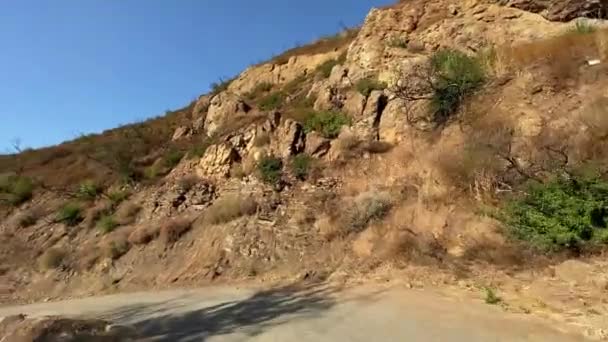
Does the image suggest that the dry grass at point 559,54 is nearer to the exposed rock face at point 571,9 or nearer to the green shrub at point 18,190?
the exposed rock face at point 571,9

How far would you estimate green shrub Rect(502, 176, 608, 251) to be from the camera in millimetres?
8117

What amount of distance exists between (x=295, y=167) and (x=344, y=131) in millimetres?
2063

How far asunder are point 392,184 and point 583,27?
708 cm

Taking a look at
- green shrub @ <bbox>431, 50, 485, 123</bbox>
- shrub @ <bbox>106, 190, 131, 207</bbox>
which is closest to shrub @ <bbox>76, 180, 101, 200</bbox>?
shrub @ <bbox>106, 190, 131, 207</bbox>

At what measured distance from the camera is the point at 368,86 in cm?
1748

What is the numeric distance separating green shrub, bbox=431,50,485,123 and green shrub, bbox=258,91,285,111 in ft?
29.0

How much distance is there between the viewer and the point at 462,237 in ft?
33.9

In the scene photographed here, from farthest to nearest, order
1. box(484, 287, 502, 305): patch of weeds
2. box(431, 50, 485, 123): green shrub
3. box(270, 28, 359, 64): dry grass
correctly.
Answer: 1. box(270, 28, 359, 64): dry grass
2. box(431, 50, 485, 123): green shrub
3. box(484, 287, 502, 305): patch of weeds

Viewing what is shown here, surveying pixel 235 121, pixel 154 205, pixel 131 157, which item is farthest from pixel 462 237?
pixel 131 157

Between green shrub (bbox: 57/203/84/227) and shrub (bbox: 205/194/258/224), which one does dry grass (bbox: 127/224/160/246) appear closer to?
shrub (bbox: 205/194/258/224)

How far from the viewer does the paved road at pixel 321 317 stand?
6512 millimetres

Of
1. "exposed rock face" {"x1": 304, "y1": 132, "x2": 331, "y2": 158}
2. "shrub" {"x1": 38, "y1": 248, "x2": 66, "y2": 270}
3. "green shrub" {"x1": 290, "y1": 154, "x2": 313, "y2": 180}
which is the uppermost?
"exposed rock face" {"x1": 304, "y1": 132, "x2": 331, "y2": 158}

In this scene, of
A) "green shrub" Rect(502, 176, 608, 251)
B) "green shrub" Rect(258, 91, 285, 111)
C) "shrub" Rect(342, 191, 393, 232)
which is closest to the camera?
"green shrub" Rect(502, 176, 608, 251)

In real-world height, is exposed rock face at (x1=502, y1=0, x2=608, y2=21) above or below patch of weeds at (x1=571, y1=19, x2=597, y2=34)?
above
